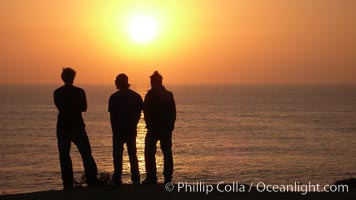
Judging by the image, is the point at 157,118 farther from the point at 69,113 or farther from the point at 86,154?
the point at 69,113

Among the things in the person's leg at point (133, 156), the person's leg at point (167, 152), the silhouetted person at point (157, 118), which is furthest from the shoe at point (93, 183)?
the person's leg at point (167, 152)

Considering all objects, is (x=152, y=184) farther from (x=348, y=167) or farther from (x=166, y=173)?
(x=348, y=167)

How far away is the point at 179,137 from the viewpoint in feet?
261

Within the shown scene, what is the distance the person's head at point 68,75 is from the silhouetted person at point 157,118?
4.56ft

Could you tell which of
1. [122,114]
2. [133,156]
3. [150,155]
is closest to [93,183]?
[133,156]

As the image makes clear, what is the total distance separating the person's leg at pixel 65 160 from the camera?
10422 millimetres

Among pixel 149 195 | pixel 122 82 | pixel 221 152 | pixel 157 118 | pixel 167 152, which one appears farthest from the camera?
pixel 221 152

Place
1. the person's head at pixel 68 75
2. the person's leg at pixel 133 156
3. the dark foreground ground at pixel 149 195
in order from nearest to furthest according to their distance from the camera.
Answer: the dark foreground ground at pixel 149 195
the person's head at pixel 68 75
the person's leg at pixel 133 156

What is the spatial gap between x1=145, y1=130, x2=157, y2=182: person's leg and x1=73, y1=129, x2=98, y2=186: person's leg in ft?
3.23

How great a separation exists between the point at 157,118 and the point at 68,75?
70.2 inches

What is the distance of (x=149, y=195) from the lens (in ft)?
31.3

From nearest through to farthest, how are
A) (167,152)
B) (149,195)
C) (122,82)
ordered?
(149,195), (122,82), (167,152)

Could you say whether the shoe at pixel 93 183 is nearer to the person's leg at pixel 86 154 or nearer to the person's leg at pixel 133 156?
the person's leg at pixel 86 154

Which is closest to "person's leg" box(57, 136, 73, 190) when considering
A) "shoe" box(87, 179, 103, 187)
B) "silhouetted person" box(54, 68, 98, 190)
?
"silhouetted person" box(54, 68, 98, 190)
